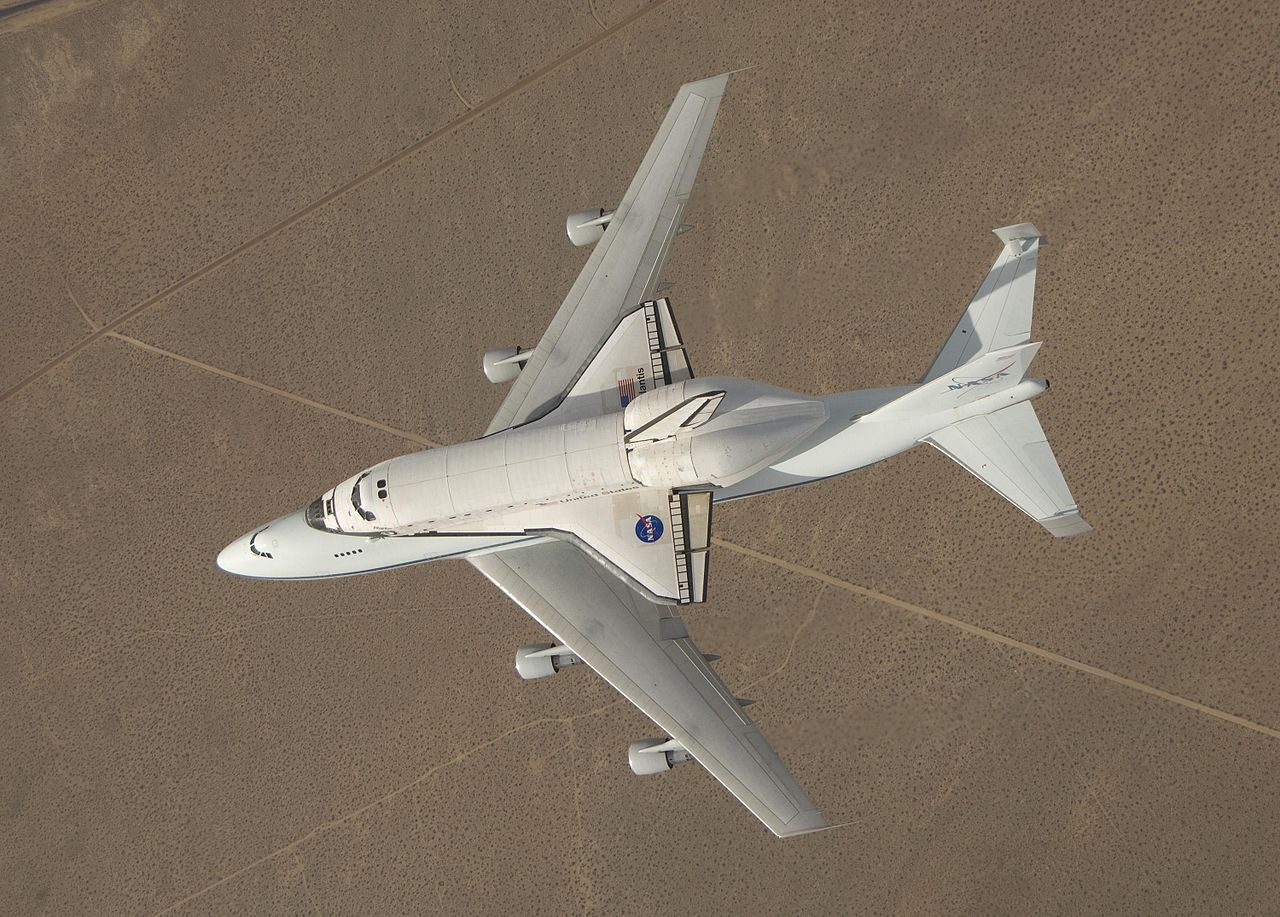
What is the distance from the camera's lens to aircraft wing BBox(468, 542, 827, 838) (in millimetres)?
17953

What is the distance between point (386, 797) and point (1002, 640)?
17569mm

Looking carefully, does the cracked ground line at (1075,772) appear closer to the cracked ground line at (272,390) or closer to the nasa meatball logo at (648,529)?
the nasa meatball logo at (648,529)

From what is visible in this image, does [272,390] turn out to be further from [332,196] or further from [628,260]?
[628,260]

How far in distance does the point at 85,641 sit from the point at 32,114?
642 inches

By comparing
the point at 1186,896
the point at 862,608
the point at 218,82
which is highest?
the point at 218,82

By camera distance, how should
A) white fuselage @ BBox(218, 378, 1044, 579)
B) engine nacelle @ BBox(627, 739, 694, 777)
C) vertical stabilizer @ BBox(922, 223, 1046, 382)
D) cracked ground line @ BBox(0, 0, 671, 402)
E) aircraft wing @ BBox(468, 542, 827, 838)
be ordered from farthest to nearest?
1. cracked ground line @ BBox(0, 0, 671, 402)
2. engine nacelle @ BBox(627, 739, 694, 777)
3. vertical stabilizer @ BBox(922, 223, 1046, 382)
4. aircraft wing @ BBox(468, 542, 827, 838)
5. white fuselage @ BBox(218, 378, 1044, 579)

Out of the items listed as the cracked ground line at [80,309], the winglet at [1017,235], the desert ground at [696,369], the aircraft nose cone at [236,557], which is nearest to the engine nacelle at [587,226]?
the desert ground at [696,369]

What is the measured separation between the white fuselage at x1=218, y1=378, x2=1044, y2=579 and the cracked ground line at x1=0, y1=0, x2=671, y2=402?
30.6 ft

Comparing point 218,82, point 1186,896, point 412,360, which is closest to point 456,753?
point 412,360

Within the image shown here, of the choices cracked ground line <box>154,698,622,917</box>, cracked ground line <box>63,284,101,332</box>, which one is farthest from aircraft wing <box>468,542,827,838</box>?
cracked ground line <box>63,284,101,332</box>

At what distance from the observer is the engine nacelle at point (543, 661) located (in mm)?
19594

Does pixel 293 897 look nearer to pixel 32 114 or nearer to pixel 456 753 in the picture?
pixel 456 753

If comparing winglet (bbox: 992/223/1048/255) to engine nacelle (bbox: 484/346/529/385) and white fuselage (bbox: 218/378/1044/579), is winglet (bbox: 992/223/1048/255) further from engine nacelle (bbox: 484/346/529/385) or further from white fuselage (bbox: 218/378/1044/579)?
engine nacelle (bbox: 484/346/529/385)

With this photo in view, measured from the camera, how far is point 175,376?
23469 mm
